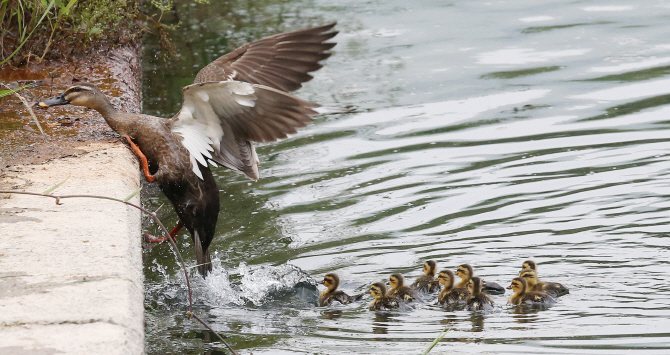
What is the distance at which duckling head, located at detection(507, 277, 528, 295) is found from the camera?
16.2ft

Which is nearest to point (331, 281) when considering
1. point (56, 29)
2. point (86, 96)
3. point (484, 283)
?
point (484, 283)

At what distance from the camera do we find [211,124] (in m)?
5.28

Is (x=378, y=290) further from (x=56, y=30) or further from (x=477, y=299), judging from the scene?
(x=56, y=30)

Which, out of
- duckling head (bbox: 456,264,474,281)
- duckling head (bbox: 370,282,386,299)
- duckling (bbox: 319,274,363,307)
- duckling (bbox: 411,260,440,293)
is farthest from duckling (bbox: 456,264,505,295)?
duckling (bbox: 319,274,363,307)

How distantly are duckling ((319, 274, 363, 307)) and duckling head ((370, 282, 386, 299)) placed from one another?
16 centimetres

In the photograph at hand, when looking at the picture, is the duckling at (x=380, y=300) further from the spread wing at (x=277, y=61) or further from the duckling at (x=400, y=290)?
the spread wing at (x=277, y=61)

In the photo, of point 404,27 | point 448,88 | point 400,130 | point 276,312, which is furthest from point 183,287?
point 404,27

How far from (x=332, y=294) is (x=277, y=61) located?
1.64m

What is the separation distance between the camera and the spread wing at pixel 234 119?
493 cm

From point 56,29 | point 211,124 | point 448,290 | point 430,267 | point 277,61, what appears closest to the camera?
point 448,290

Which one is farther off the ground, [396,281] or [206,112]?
[206,112]

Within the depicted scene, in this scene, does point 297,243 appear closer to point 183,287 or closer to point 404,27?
point 183,287

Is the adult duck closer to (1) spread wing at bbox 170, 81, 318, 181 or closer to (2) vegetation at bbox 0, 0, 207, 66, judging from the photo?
(1) spread wing at bbox 170, 81, 318, 181

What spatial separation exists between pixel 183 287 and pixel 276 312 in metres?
0.67
